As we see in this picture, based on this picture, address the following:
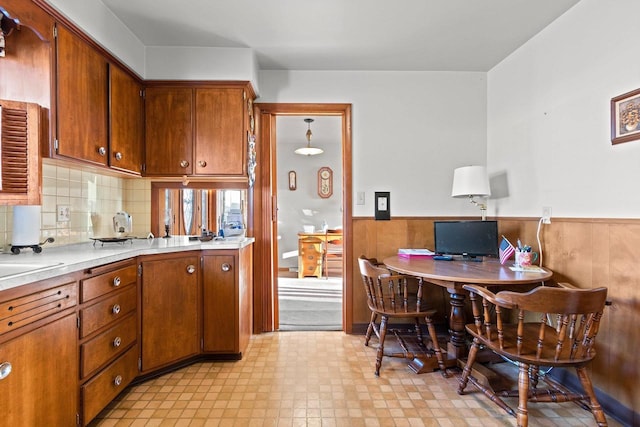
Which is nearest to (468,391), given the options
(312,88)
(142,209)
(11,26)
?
(312,88)

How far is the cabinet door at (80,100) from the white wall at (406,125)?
1285mm

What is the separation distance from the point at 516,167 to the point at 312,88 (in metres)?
1.83

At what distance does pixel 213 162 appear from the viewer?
2473 mm

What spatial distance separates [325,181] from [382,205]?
309cm

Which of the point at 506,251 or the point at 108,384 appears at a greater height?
the point at 506,251

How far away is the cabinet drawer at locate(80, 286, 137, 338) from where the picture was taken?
153 cm

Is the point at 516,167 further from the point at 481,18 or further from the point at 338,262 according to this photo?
the point at 338,262

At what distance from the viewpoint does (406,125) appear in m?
2.89

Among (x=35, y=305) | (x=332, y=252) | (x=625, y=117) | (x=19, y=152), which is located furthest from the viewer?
(x=332, y=252)

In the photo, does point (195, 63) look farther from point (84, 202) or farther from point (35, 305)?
point (35, 305)

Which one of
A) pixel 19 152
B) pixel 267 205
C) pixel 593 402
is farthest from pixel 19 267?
pixel 593 402

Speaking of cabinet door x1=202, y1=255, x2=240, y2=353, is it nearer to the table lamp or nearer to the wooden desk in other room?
the table lamp

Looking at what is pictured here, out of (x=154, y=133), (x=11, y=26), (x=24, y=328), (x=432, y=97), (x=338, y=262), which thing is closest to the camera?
(x=24, y=328)

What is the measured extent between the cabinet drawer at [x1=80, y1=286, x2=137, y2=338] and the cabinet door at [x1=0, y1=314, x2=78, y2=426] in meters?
0.08
